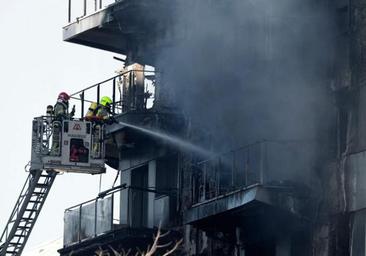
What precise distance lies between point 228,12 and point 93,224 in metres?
6.56

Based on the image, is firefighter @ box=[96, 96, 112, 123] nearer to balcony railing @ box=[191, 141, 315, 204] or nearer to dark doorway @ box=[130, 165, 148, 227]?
dark doorway @ box=[130, 165, 148, 227]

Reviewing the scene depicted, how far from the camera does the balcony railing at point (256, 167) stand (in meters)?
39.9

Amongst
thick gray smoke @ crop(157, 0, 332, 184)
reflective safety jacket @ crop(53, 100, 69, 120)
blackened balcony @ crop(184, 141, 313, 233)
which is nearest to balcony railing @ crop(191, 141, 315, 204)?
blackened balcony @ crop(184, 141, 313, 233)

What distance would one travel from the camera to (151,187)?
47.4 m

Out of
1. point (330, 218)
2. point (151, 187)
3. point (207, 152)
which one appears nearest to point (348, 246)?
point (330, 218)

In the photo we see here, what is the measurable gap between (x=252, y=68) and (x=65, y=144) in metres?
6.75

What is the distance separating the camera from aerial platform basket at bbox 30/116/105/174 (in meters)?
47.5

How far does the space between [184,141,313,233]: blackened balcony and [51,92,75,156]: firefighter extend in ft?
18.0

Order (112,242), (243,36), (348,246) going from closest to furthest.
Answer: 1. (348,246)
2. (243,36)
3. (112,242)

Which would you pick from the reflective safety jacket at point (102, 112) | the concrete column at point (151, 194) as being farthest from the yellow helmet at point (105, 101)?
the concrete column at point (151, 194)

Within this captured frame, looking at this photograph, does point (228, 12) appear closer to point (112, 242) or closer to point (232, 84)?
point (232, 84)

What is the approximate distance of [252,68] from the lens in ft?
139

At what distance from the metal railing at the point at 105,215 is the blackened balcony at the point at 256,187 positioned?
12.7ft

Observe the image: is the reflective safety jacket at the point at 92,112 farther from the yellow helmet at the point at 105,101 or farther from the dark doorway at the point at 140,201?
Answer: the dark doorway at the point at 140,201
